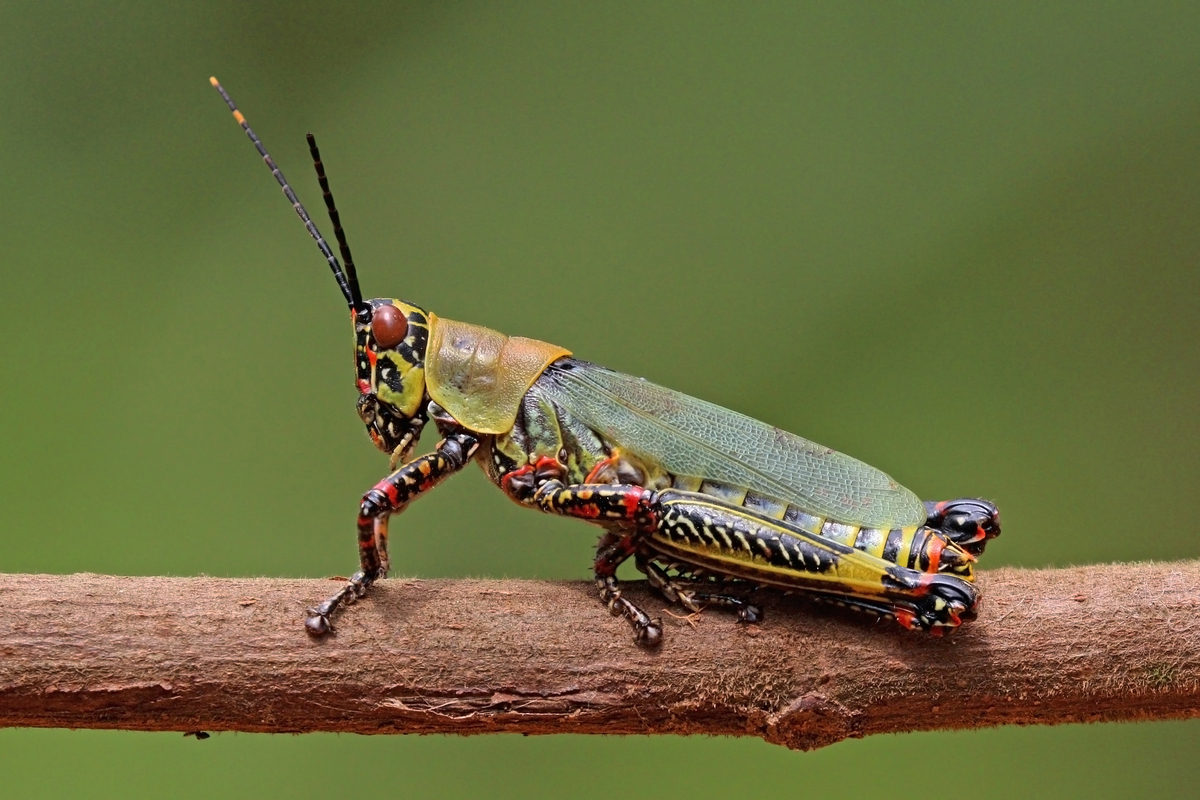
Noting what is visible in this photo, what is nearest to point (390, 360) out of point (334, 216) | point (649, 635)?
point (334, 216)

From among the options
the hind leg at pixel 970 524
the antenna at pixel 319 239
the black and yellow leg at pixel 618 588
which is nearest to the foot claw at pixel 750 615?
the black and yellow leg at pixel 618 588

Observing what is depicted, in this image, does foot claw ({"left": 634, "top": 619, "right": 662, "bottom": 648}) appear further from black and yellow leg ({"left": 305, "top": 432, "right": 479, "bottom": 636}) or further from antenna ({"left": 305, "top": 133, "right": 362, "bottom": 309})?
antenna ({"left": 305, "top": 133, "right": 362, "bottom": 309})

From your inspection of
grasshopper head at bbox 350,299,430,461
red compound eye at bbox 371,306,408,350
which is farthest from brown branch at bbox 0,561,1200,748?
red compound eye at bbox 371,306,408,350

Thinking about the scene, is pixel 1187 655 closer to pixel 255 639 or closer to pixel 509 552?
pixel 255 639

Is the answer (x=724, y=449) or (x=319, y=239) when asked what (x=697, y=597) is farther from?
(x=319, y=239)

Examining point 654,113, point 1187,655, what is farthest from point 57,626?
point 654,113

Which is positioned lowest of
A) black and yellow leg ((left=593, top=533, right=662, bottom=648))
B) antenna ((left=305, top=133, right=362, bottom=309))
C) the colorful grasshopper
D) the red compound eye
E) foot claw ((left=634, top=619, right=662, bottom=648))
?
foot claw ((left=634, top=619, right=662, bottom=648))

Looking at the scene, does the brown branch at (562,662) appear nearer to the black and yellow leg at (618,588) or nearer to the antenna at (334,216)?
the black and yellow leg at (618,588)
